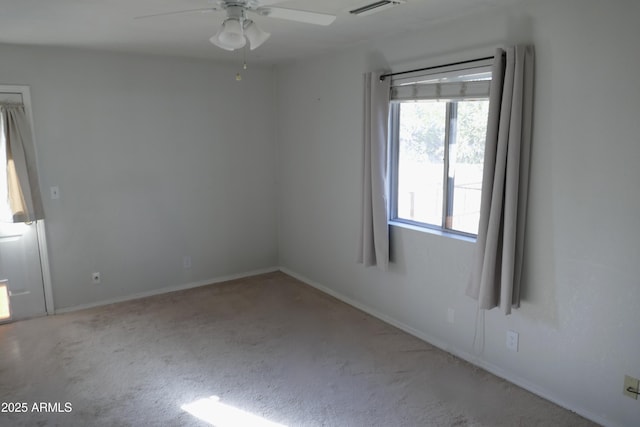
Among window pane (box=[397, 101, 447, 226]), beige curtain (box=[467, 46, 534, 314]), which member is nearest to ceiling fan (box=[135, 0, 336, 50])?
beige curtain (box=[467, 46, 534, 314])

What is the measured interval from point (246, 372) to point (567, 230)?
2.23 metres

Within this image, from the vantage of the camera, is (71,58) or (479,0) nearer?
(479,0)

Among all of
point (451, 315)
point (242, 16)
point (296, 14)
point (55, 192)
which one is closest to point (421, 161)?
point (451, 315)

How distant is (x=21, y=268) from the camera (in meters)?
3.90

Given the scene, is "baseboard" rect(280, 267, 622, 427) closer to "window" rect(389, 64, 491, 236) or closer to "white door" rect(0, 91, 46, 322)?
"window" rect(389, 64, 491, 236)

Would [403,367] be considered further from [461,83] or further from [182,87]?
[182,87]

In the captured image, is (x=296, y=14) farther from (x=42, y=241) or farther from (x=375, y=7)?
(x=42, y=241)

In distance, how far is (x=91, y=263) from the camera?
4188 mm

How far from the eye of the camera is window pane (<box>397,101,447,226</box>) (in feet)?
11.1

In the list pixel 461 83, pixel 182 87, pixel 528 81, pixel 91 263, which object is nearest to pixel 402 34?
pixel 461 83

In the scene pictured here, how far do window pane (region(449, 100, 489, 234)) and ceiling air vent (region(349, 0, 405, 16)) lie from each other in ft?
3.04

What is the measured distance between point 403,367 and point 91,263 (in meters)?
3.02

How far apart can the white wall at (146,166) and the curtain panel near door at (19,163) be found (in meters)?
0.10

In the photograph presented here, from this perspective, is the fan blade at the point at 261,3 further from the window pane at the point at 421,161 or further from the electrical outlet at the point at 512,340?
the electrical outlet at the point at 512,340
